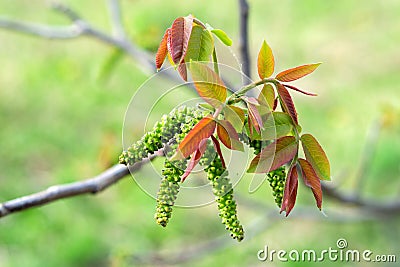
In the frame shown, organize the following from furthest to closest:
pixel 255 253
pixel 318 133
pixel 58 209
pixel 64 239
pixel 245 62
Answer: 1. pixel 318 133
2. pixel 58 209
3. pixel 64 239
4. pixel 255 253
5. pixel 245 62

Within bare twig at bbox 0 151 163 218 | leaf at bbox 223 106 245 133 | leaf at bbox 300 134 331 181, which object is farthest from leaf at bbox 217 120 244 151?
bare twig at bbox 0 151 163 218

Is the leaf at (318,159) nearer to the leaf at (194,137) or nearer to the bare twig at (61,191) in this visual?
the leaf at (194,137)

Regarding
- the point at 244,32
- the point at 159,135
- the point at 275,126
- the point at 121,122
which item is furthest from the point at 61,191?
the point at 121,122

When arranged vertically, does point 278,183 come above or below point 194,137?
below

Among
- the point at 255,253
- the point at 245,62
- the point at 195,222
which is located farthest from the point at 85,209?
the point at 245,62

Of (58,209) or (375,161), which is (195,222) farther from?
(375,161)

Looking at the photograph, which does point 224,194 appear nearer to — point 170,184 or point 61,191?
point 170,184

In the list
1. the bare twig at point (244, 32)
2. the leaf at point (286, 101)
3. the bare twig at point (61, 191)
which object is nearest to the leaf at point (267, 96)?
the leaf at point (286, 101)
